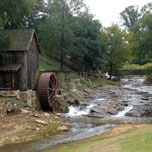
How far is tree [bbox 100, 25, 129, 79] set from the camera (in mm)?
45531

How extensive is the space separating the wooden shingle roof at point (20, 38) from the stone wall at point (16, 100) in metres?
3.72

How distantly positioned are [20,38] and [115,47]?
2908 cm

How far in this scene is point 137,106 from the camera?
67.8ft

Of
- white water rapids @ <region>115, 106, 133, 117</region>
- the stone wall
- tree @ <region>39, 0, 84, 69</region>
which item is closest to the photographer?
the stone wall

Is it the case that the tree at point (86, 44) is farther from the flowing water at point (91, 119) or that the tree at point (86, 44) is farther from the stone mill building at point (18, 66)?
the stone mill building at point (18, 66)

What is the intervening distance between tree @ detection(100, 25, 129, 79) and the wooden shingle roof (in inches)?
1079

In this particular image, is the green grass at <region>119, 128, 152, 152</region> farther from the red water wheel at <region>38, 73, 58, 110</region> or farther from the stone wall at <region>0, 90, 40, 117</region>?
the red water wheel at <region>38, 73, 58, 110</region>

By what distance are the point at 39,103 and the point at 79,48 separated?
17820mm

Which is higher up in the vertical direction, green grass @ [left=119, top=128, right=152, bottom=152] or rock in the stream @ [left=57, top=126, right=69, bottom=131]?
green grass @ [left=119, top=128, right=152, bottom=152]

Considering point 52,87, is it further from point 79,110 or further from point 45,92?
point 79,110

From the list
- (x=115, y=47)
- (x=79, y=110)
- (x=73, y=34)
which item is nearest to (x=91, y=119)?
(x=79, y=110)

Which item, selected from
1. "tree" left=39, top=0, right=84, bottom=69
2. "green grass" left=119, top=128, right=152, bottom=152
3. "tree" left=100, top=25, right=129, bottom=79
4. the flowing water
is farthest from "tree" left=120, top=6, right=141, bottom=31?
"green grass" left=119, top=128, right=152, bottom=152

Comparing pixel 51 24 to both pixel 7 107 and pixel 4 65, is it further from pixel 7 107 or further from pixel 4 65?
pixel 7 107

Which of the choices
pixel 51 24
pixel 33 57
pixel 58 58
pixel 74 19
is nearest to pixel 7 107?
pixel 33 57
